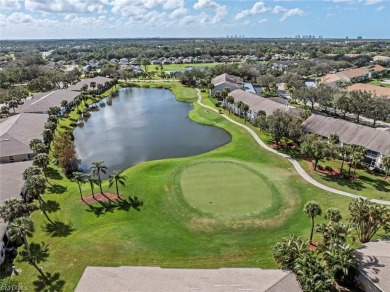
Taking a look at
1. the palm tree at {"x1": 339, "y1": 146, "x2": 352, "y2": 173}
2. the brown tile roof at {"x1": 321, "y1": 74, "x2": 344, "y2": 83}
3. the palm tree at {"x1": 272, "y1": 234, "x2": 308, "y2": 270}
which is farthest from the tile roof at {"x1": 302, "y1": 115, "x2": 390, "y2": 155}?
the brown tile roof at {"x1": 321, "y1": 74, "x2": 344, "y2": 83}

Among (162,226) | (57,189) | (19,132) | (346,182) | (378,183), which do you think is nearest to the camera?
(162,226)

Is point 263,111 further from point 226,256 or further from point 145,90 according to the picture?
point 145,90

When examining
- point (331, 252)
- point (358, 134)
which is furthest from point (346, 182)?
point (331, 252)

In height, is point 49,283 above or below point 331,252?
below

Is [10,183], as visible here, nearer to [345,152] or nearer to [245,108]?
[345,152]

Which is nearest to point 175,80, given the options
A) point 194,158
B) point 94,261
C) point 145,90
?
point 145,90

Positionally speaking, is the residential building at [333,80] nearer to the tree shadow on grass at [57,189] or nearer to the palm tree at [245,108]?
the palm tree at [245,108]
